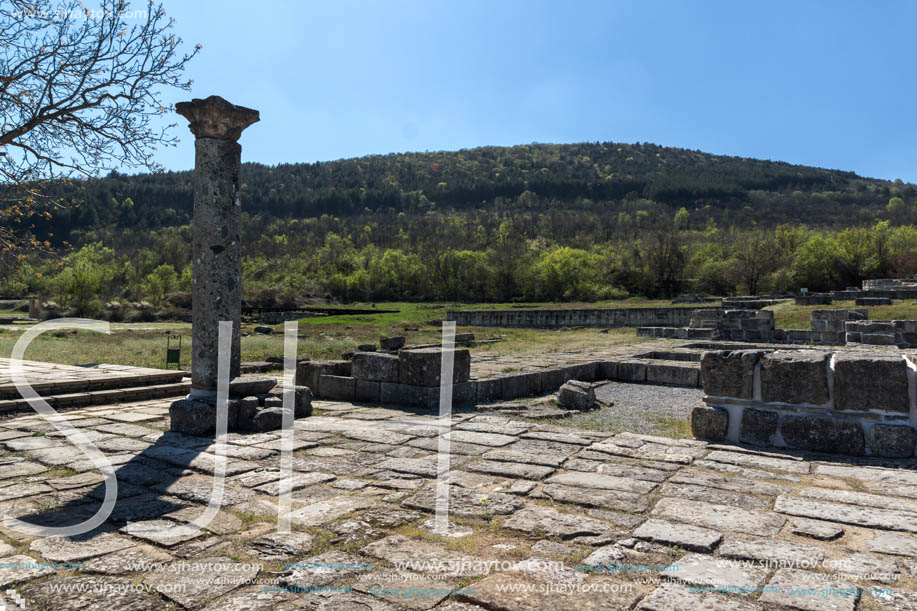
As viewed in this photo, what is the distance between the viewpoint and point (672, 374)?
11.4 m

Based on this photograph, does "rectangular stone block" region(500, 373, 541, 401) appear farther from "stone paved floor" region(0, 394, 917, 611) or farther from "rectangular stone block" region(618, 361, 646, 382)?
"stone paved floor" region(0, 394, 917, 611)

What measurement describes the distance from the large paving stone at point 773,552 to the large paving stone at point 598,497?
29.8 inches

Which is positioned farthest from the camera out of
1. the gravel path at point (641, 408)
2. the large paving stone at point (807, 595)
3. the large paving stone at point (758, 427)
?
the gravel path at point (641, 408)

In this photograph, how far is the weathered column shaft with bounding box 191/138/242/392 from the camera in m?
7.39

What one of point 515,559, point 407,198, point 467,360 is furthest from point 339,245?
point 515,559

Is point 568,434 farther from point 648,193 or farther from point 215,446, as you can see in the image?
point 648,193

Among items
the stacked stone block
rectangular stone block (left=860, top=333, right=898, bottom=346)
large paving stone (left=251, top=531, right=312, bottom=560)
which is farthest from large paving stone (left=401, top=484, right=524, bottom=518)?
the stacked stone block

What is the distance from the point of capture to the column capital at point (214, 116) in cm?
733

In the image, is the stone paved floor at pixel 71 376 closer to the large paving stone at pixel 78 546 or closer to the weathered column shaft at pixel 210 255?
the weathered column shaft at pixel 210 255

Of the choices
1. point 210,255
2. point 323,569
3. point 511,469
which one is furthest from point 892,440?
point 210,255

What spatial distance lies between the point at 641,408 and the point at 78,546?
7.32m

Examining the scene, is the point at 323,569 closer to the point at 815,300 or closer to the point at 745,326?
the point at 745,326

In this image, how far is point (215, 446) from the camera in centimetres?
621

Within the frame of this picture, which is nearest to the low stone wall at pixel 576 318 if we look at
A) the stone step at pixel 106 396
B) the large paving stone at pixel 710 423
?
the stone step at pixel 106 396
